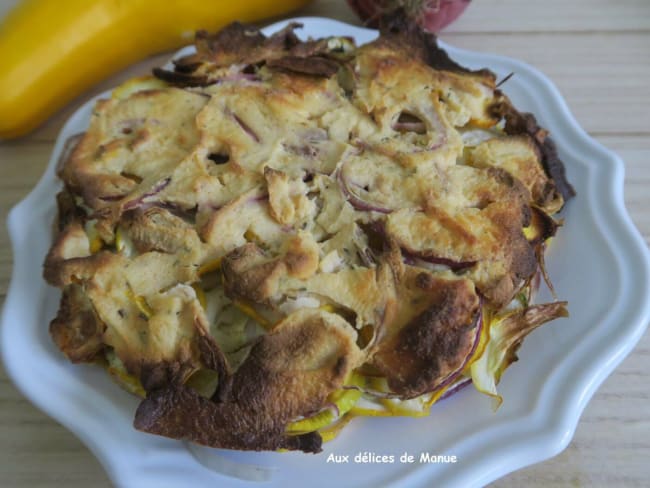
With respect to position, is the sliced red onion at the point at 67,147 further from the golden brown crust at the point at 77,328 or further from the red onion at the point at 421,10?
the red onion at the point at 421,10

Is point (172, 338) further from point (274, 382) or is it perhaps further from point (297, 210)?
point (297, 210)

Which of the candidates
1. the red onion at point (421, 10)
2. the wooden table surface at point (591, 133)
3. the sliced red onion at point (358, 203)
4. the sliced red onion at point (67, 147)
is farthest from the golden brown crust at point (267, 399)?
the red onion at point (421, 10)

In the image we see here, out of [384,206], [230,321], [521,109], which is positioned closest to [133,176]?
[230,321]

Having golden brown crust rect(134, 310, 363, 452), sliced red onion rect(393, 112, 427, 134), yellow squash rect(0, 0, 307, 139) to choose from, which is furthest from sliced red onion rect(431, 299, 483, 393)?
yellow squash rect(0, 0, 307, 139)

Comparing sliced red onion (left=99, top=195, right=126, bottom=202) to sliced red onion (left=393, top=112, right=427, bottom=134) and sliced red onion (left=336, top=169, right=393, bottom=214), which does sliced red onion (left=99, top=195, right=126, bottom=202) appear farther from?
sliced red onion (left=393, top=112, right=427, bottom=134)

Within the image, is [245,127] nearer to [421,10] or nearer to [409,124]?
[409,124]

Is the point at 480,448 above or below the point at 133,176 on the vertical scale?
below
